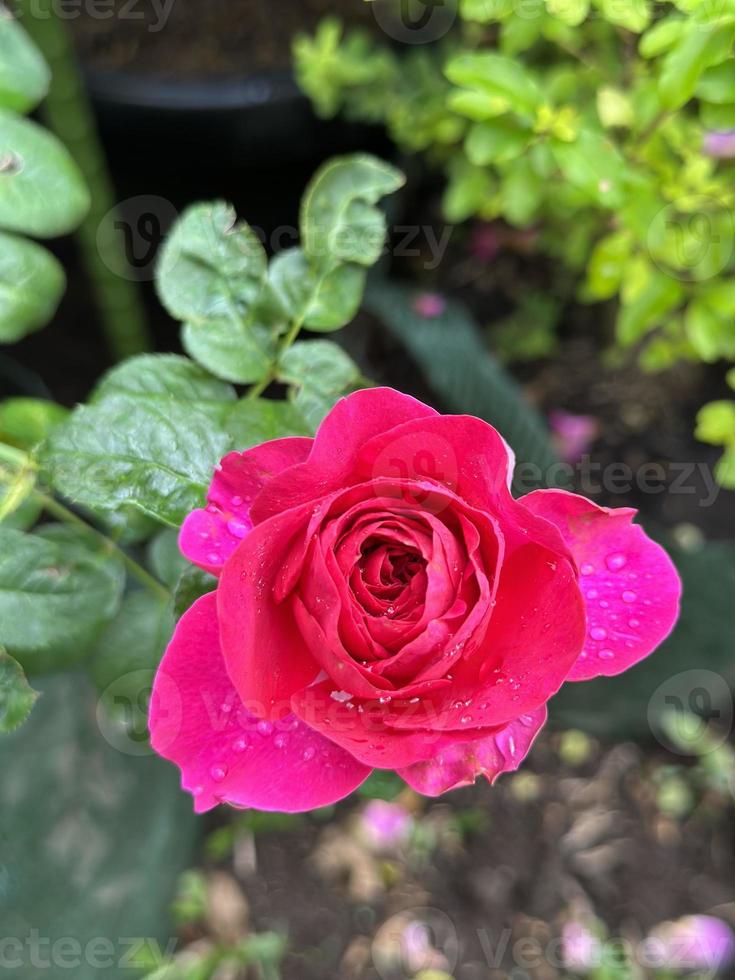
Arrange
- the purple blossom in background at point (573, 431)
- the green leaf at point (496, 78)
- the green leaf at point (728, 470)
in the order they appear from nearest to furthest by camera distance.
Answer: the green leaf at point (496, 78)
the green leaf at point (728, 470)
the purple blossom in background at point (573, 431)

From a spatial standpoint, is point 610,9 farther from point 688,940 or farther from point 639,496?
point 688,940

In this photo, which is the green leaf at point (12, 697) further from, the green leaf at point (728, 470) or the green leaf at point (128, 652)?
the green leaf at point (728, 470)

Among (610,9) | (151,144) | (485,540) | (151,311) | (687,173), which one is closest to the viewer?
(485,540)

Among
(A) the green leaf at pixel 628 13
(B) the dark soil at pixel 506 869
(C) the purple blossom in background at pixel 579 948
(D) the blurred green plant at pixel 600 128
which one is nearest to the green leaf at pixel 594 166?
(D) the blurred green plant at pixel 600 128

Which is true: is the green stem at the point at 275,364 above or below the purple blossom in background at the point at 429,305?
above

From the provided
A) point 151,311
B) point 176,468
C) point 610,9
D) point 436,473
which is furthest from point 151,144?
point 436,473

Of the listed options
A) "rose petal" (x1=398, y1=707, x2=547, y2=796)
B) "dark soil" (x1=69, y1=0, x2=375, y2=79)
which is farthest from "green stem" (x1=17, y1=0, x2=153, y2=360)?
"rose petal" (x1=398, y1=707, x2=547, y2=796)

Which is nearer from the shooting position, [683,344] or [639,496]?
[683,344]
